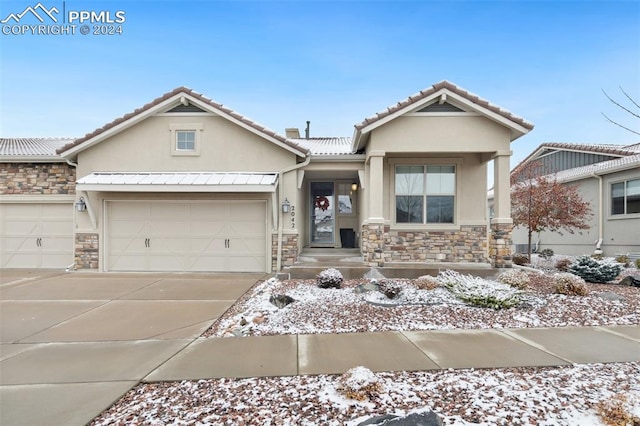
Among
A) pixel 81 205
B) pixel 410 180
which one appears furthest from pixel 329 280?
pixel 81 205

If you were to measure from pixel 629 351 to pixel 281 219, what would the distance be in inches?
299

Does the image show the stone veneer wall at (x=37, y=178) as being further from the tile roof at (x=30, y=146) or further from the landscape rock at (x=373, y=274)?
the landscape rock at (x=373, y=274)

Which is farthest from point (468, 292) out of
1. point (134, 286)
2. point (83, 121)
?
point (83, 121)

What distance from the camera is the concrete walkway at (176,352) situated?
3000mm

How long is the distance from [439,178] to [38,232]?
1293cm

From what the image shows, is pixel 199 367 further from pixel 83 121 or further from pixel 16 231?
pixel 83 121

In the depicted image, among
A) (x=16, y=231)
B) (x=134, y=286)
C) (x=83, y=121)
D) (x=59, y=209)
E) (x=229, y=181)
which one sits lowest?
(x=134, y=286)

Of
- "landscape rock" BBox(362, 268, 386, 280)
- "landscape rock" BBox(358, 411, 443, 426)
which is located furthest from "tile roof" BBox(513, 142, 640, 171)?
"landscape rock" BBox(358, 411, 443, 426)

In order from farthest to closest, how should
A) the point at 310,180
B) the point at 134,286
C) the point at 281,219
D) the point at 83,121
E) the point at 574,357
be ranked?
1. the point at 83,121
2. the point at 310,180
3. the point at 281,219
4. the point at 134,286
5. the point at 574,357

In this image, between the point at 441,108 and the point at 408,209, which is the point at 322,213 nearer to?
the point at 408,209

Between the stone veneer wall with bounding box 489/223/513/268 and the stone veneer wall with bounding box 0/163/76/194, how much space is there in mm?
12890

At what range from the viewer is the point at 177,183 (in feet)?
28.5

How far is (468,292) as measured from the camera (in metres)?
5.92

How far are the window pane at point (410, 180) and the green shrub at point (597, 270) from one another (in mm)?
4480
